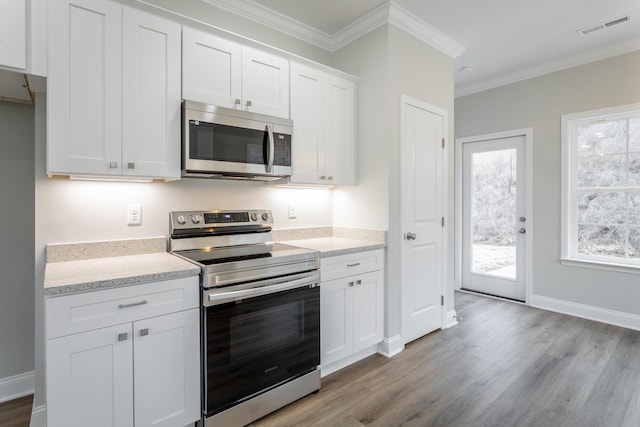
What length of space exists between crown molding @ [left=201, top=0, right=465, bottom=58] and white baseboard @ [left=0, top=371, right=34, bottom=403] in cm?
289

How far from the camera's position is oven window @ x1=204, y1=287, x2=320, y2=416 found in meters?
1.77

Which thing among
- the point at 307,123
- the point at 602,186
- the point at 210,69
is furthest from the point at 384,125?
the point at 602,186

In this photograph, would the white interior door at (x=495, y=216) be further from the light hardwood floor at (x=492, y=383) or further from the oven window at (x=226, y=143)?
the oven window at (x=226, y=143)

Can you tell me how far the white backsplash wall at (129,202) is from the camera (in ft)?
6.37

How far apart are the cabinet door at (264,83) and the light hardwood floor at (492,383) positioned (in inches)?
79.3

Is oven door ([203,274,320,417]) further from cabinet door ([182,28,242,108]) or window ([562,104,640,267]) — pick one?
window ([562,104,640,267])

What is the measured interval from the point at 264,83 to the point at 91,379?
2.00m

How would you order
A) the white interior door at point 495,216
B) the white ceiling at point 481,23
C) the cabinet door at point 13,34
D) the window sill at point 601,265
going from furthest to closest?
the white interior door at point 495,216 < the window sill at point 601,265 < the white ceiling at point 481,23 < the cabinet door at point 13,34

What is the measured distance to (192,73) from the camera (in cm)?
206

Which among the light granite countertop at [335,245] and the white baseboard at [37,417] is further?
the light granite countertop at [335,245]

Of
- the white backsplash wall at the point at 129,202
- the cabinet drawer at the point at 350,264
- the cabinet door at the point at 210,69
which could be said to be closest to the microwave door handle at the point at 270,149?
the cabinet door at the point at 210,69

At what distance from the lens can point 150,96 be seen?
193cm

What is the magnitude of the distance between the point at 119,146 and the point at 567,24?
377 cm

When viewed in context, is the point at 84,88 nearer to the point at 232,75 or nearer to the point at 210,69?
the point at 210,69
